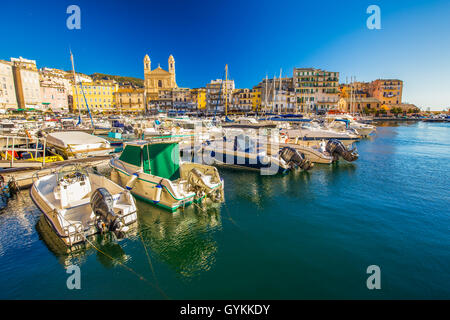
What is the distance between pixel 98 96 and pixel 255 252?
107863mm

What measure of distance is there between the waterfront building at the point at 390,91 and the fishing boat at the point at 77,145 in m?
111

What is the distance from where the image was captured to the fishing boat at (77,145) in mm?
18625

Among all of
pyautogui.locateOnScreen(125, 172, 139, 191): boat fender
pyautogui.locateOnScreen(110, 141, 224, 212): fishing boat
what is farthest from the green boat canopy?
pyautogui.locateOnScreen(125, 172, 139, 191): boat fender

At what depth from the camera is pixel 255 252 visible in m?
8.18

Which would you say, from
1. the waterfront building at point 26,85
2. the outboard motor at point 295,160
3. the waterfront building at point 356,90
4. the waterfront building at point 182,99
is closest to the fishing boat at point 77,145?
the outboard motor at point 295,160

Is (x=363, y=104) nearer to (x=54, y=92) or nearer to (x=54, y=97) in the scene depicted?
(x=54, y=92)

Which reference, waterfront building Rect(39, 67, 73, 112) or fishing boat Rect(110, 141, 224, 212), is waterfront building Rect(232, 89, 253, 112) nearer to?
waterfront building Rect(39, 67, 73, 112)

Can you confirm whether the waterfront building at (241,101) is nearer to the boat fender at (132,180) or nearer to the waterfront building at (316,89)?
the waterfront building at (316,89)

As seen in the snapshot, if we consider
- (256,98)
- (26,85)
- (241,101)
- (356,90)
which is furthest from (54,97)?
(356,90)
